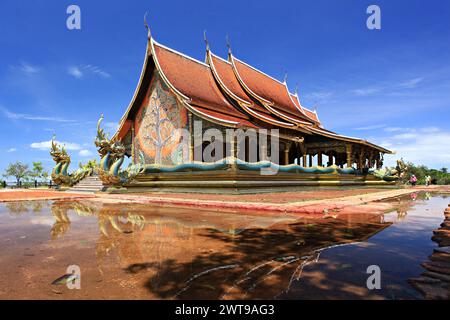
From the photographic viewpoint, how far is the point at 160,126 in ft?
57.1

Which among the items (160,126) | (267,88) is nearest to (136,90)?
(160,126)

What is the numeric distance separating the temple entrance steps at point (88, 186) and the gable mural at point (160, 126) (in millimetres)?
3081

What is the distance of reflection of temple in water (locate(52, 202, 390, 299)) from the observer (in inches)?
79.0

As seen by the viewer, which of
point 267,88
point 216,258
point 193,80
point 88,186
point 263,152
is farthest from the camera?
A: point 267,88

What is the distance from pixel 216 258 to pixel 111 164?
1230cm

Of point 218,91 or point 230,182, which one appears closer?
point 230,182

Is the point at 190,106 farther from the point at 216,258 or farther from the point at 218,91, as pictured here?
the point at 216,258

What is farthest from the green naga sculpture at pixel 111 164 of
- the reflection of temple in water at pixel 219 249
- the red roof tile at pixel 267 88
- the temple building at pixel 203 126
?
the red roof tile at pixel 267 88

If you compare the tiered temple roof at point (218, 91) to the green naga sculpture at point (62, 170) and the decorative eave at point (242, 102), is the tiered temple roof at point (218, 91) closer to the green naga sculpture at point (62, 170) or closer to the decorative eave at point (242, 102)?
the decorative eave at point (242, 102)

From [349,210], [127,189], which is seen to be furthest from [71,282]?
[127,189]

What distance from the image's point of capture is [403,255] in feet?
8.80
